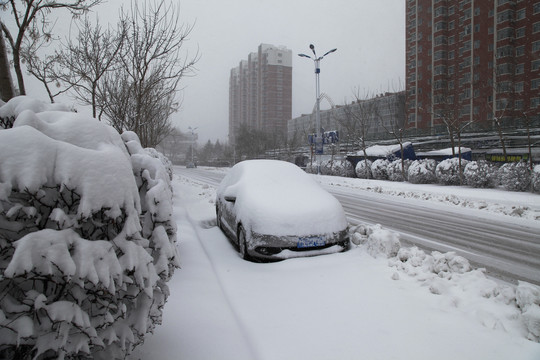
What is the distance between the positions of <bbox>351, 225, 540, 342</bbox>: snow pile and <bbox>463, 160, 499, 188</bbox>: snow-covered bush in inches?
554

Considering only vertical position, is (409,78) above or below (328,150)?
above

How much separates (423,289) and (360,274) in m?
0.76

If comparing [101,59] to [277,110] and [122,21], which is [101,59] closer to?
[122,21]

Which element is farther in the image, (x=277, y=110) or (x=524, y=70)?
(x=277, y=110)

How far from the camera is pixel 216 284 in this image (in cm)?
395

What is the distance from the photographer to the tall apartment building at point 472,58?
147ft

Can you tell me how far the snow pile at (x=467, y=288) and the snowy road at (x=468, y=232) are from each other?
124 centimetres

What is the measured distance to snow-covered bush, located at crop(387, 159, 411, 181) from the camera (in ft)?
71.0

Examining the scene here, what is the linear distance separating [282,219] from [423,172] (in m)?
16.9

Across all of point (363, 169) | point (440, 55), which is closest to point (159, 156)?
point (363, 169)

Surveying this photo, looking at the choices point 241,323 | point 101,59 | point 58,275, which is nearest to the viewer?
point 58,275

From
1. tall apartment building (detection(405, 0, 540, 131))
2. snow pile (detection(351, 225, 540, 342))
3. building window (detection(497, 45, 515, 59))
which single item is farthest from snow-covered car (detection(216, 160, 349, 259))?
building window (detection(497, 45, 515, 59))

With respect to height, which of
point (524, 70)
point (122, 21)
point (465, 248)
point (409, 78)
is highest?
point (409, 78)

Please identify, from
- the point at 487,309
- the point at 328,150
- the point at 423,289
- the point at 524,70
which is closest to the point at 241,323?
the point at 423,289
